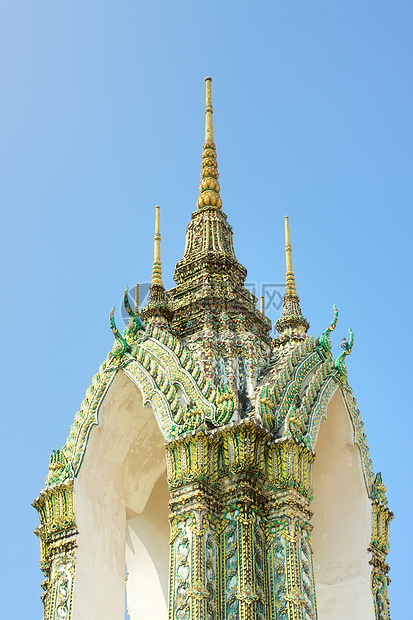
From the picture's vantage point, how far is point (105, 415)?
14.0 meters

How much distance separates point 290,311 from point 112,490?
3.93 meters

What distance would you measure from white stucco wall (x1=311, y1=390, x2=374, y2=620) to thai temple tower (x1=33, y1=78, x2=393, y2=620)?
18 mm

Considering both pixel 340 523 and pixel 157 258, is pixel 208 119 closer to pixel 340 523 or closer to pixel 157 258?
pixel 157 258

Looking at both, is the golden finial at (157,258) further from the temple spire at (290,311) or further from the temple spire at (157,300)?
the temple spire at (290,311)

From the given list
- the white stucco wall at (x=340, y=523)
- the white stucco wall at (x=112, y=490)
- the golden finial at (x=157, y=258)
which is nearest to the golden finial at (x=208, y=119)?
the golden finial at (x=157, y=258)

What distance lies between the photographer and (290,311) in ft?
53.3

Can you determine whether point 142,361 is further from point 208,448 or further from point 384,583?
point 384,583

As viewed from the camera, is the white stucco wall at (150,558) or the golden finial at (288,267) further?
the golden finial at (288,267)

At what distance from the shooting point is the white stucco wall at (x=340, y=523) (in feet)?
45.2

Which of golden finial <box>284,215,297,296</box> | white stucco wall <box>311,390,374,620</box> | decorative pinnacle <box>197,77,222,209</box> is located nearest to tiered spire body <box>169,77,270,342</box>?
Answer: decorative pinnacle <box>197,77,222,209</box>

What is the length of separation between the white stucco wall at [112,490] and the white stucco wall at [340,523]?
2.17 metres

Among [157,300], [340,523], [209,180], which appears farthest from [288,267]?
[340,523]

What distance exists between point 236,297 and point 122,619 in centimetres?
456

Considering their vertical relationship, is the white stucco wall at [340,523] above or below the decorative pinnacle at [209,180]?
below
